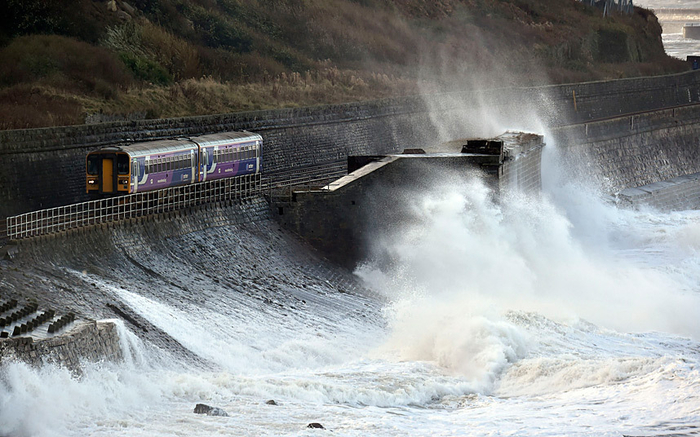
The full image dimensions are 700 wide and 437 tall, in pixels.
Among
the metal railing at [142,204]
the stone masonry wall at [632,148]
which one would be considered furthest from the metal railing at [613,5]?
the metal railing at [142,204]

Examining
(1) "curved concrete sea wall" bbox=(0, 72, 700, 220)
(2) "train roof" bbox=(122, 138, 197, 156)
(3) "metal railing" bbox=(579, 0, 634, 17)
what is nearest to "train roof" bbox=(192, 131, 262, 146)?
(2) "train roof" bbox=(122, 138, 197, 156)

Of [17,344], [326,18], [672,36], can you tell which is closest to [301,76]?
[326,18]

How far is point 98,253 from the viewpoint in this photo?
22.9 meters

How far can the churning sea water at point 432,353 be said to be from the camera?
16.8m

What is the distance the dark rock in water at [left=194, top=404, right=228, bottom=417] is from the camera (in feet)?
55.3

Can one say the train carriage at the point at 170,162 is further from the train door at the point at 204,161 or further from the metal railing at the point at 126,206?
the metal railing at the point at 126,206

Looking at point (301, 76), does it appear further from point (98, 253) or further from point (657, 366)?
point (657, 366)

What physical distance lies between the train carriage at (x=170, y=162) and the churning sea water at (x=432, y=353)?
370 centimetres

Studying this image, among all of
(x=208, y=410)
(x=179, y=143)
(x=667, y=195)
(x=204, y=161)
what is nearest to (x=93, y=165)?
(x=179, y=143)

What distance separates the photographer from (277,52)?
50.8m

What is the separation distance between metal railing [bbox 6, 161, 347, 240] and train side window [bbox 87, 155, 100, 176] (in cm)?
71

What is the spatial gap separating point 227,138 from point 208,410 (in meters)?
13.8

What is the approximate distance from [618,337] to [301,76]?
87.2 feet

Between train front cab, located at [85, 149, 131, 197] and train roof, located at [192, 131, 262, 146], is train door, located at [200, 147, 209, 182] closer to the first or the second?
train roof, located at [192, 131, 262, 146]
